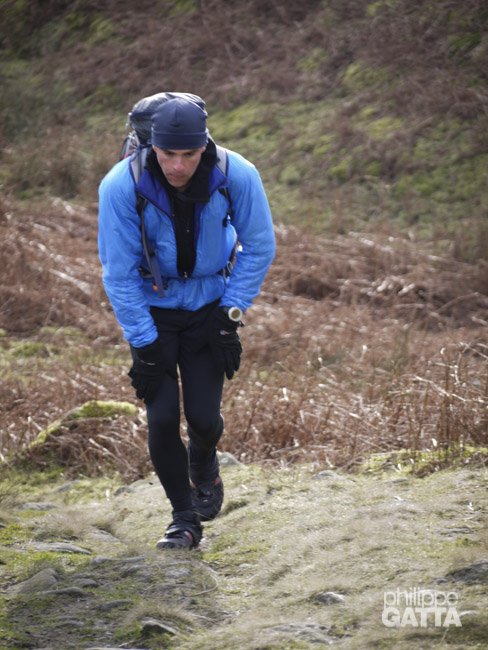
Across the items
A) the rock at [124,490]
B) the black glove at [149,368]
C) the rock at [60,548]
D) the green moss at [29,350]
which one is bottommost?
the green moss at [29,350]

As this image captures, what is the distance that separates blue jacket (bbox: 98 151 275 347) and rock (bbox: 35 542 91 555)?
41.0 inches

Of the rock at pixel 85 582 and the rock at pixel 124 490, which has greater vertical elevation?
the rock at pixel 85 582

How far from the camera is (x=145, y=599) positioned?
301cm

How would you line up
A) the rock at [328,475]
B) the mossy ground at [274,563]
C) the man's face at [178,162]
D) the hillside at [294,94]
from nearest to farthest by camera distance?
the mossy ground at [274,563], the man's face at [178,162], the rock at [328,475], the hillside at [294,94]

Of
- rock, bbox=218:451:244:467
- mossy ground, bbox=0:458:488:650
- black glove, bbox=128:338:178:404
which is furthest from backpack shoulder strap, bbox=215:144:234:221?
rock, bbox=218:451:244:467

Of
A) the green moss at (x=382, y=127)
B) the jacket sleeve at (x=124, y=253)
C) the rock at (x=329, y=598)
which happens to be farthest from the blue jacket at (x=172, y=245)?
the green moss at (x=382, y=127)

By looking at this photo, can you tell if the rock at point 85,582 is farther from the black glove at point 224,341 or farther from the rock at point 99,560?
the black glove at point 224,341

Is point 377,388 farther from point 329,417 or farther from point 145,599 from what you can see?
point 145,599

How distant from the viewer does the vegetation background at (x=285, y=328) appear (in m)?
3.07

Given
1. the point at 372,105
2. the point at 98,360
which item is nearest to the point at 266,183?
the point at 372,105

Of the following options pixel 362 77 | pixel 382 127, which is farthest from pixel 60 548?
pixel 362 77

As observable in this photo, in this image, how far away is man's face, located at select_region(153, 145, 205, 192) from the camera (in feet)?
10.8

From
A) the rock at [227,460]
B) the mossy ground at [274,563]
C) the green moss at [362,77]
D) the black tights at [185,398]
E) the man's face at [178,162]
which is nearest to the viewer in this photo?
the mossy ground at [274,563]

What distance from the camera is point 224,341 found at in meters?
3.64
